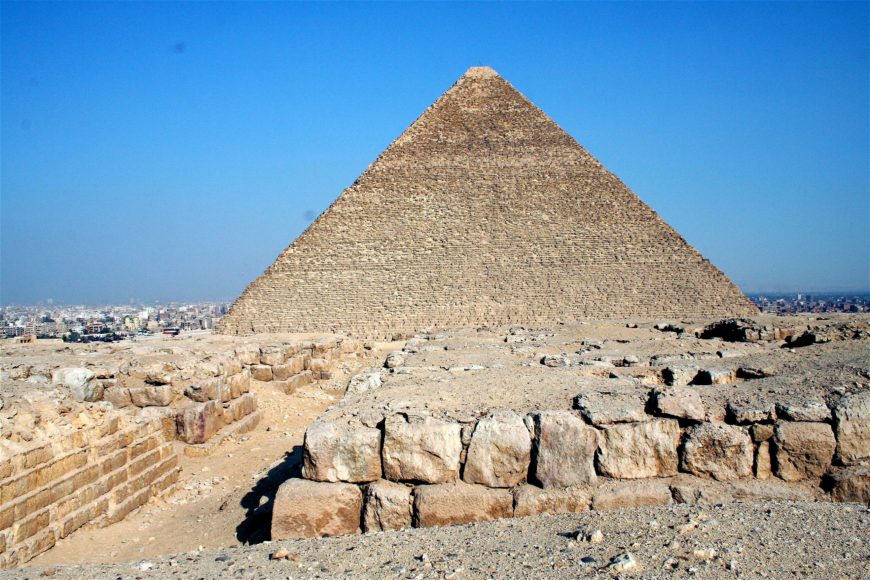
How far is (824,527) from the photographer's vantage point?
7.45 ft

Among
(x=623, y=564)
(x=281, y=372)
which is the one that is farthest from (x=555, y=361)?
(x=281, y=372)

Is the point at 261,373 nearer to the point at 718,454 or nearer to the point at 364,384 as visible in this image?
the point at 364,384

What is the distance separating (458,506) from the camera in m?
2.68

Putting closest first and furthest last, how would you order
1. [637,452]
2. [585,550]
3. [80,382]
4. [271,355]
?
[585,550] < [637,452] < [80,382] < [271,355]

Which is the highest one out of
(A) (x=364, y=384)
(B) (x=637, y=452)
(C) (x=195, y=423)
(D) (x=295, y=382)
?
(A) (x=364, y=384)

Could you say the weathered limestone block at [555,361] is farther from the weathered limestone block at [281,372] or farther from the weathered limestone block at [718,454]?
the weathered limestone block at [281,372]

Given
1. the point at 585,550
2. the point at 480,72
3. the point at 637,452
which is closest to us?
the point at 585,550

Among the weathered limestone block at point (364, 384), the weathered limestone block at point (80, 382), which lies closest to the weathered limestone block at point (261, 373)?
the weathered limestone block at point (80, 382)

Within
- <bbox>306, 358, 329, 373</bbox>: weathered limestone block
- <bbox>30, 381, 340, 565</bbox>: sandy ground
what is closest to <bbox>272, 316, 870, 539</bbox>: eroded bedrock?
<bbox>30, 381, 340, 565</bbox>: sandy ground

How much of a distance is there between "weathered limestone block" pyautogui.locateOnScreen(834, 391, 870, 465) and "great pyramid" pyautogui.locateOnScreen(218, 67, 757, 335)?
25916mm

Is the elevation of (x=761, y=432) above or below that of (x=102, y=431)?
above

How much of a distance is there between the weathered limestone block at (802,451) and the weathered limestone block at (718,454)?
12 cm

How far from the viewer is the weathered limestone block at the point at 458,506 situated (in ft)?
8.75

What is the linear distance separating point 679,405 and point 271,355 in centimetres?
618
